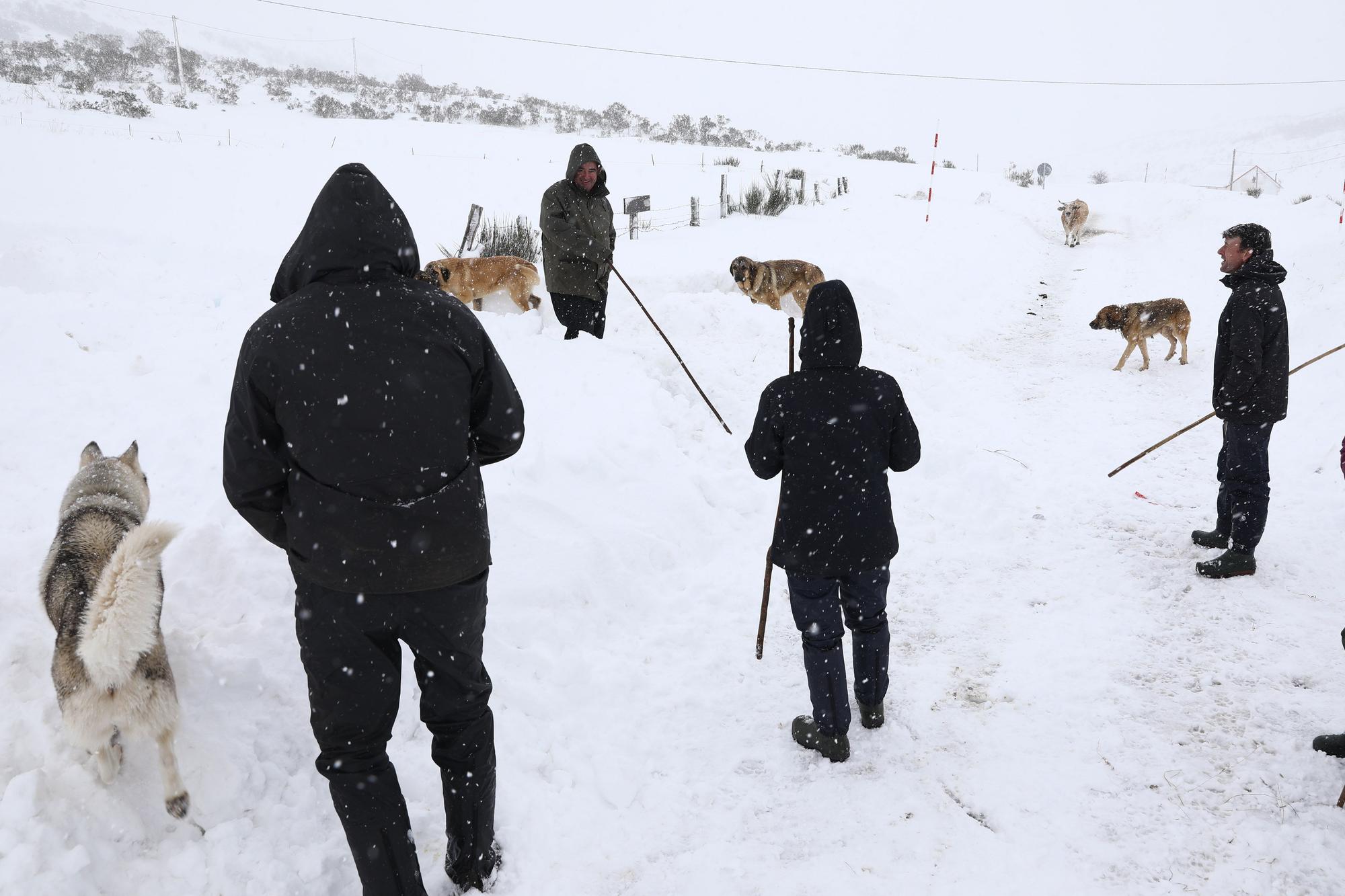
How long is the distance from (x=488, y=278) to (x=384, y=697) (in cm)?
645

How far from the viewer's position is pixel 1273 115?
71.4 metres

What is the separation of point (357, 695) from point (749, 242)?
11.4 metres

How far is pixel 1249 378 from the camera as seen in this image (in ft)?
14.2

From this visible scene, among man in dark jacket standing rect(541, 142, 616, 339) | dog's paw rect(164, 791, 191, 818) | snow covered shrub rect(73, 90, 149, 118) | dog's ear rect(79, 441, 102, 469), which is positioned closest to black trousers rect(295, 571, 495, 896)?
dog's paw rect(164, 791, 191, 818)

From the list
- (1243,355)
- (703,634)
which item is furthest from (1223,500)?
(703,634)

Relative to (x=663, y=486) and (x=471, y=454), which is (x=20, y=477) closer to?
(x=471, y=454)

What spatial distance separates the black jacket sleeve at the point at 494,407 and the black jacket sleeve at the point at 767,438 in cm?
107

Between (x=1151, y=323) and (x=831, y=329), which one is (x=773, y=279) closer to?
(x=1151, y=323)

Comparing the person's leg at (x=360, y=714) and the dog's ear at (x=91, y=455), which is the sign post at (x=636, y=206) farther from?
the person's leg at (x=360, y=714)

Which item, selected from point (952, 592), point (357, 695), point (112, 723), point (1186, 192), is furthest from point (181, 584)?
point (1186, 192)

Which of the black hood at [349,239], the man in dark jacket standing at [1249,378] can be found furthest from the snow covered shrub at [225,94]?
the man in dark jacket standing at [1249,378]

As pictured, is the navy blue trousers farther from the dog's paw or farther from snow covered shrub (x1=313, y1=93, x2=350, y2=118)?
snow covered shrub (x1=313, y1=93, x2=350, y2=118)

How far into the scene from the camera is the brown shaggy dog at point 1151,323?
30.1 feet

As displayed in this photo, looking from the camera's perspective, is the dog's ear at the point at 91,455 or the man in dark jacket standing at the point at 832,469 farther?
the dog's ear at the point at 91,455
